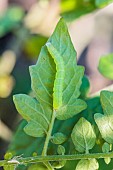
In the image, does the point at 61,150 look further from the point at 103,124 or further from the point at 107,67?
the point at 107,67

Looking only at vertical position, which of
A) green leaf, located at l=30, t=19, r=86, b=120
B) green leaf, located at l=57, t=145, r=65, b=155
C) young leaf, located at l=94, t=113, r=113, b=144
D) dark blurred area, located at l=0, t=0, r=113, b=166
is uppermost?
green leaf, located at l=30, t=19, r=86, b=120

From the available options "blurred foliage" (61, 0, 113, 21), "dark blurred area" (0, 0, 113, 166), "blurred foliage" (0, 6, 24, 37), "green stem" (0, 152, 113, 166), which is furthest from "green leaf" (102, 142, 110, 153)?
"blurred foliage" (0, 6, 24, 37)

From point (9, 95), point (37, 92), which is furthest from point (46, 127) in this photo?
point (9, 95)

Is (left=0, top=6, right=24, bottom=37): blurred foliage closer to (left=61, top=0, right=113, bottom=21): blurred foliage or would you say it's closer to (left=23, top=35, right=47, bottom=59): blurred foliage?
(left=23, top=35, right=47, bottom=59): blurred foliage

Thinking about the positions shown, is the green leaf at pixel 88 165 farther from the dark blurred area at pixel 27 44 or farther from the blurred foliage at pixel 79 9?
the dark blurred area at pixel 27 44

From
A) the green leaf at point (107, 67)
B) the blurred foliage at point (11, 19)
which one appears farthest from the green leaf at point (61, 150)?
the blurred foliage at point (11, 19)

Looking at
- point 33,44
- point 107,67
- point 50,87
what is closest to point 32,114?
point 50,87
